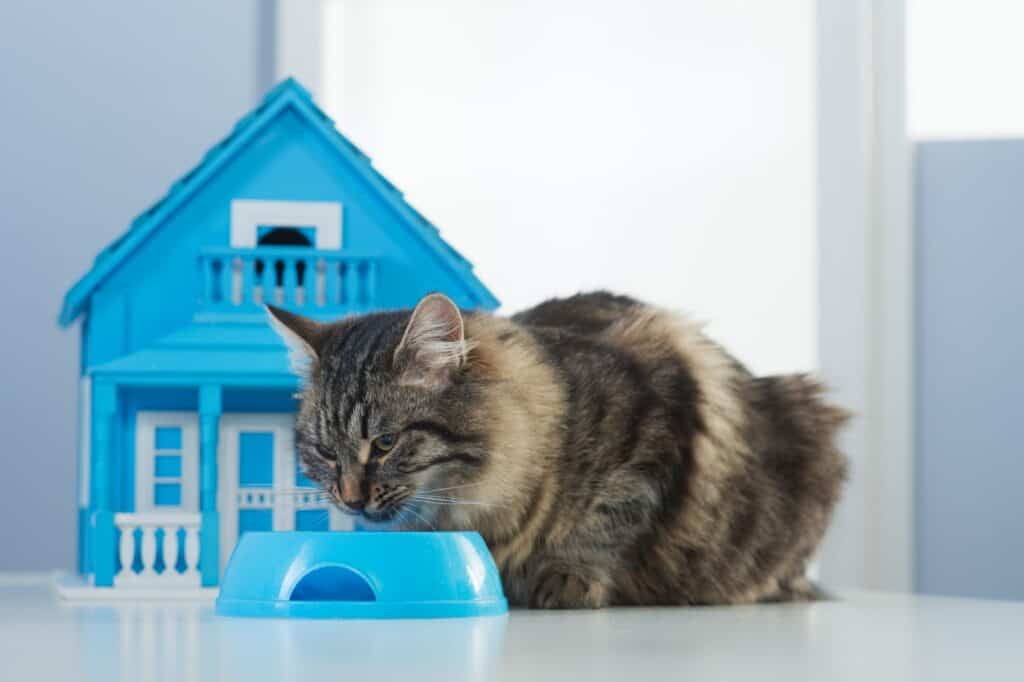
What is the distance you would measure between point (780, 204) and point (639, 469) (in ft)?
4.72

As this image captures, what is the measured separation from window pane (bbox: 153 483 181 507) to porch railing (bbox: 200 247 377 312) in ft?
0.97

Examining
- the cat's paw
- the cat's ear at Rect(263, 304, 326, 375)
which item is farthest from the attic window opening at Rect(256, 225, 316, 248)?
the cat's paw

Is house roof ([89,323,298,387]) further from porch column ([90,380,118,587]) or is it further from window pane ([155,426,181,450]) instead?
window pane ([155,426,181,450])

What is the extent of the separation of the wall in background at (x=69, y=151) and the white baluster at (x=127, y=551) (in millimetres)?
811

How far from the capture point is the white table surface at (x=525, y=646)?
1.09m

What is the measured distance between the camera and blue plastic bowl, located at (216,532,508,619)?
1579 millimetres

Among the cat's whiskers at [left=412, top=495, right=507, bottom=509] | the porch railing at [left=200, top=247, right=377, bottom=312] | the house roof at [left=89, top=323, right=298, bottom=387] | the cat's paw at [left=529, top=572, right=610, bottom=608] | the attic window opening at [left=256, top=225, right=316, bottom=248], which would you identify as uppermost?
the attic window opening at [left=256, top=225, right=316, bottom=248]

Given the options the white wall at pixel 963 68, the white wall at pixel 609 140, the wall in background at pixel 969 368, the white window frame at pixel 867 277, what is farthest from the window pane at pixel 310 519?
the white wall at pixel 963 68

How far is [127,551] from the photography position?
2.08 meters

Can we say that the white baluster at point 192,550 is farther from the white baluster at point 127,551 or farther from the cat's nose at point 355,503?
the cat's nose at point 355,503

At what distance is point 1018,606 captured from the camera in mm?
2045

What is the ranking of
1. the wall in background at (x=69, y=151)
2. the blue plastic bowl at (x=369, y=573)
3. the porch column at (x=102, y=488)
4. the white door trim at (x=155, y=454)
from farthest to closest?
the wall in background at (x=69, y=151) < the white door trim at (x=155, y=454) < the porch column at (x=102, y=488) < the blue plastic bowl at (x=369, y=573)

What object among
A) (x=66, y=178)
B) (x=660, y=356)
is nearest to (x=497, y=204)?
(x=66, y=178)

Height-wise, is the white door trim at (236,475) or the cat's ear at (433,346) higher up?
the cat's ear at (433,346)
